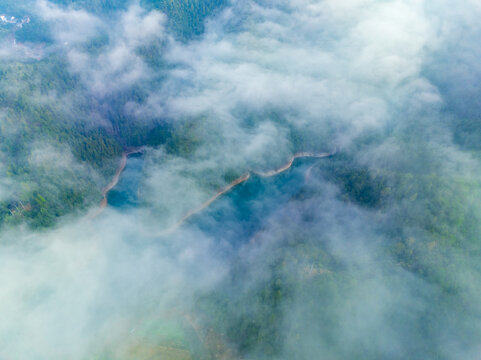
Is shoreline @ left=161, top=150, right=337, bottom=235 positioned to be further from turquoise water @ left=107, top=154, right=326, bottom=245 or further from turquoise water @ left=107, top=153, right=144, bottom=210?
turquoise water @ left=107, top=153, right=144, bottom=210

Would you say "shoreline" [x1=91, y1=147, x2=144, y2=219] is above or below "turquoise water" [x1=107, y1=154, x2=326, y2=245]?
above

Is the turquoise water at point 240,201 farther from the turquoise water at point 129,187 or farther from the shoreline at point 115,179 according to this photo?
the shoreline at point 115,179

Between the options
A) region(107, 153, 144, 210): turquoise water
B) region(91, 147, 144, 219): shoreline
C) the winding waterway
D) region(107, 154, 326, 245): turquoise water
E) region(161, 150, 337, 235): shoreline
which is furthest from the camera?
region(107, 153, 144, 210): turquoise water

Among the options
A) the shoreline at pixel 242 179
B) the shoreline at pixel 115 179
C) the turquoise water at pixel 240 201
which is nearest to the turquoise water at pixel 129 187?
the turquoise water at pixel 240 201

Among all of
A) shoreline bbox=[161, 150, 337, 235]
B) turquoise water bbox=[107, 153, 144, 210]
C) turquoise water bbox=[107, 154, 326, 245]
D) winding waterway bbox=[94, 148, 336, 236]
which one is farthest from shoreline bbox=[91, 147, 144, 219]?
shoreline bbox=[161, 150, 337, 235]

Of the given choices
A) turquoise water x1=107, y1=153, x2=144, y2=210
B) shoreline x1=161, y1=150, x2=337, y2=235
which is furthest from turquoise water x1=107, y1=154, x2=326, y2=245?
shoreline x1=161, y1=150, x2=337, y2=235

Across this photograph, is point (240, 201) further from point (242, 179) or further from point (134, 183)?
point (134, 183)

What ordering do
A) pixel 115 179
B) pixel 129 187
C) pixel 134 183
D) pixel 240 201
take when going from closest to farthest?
pixel 240 201 < pixel 129 187 < pixel 134 183 < pixel 115 179

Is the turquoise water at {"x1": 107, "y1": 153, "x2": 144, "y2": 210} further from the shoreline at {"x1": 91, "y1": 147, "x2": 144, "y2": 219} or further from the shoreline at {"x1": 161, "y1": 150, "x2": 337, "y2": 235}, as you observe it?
the shoreline at {"x1": 161, "y1": 150, "x2": 337, "y2": 235}

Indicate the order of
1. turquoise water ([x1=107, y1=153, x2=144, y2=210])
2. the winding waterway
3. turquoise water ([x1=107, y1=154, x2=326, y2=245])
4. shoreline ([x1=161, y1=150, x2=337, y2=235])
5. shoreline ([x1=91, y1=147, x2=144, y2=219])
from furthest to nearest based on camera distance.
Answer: turquoise water ([x1=107, y1=153, x2=144, y2=210]), the winding waterway, shoreline ([x1=91, y1=147, x2=144, y2=219]), shoreline ([x1=161, y1=150, x2=337, y2=235]), turquoise water ([x1=107, y1=154, x2=326, y2=245])

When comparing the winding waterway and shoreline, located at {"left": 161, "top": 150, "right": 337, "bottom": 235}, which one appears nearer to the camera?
shoreline, located at {"left": 161, "top": 150, "right": 337, "bottom": 235}

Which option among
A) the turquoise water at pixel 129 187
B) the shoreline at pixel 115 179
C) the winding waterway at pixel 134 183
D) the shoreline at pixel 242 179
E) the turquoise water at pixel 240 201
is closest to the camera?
the turquoise water at pixel 240 201

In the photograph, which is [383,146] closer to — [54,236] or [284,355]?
[284,355]

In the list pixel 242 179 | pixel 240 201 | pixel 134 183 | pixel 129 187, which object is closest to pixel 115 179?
pixel 129 187
